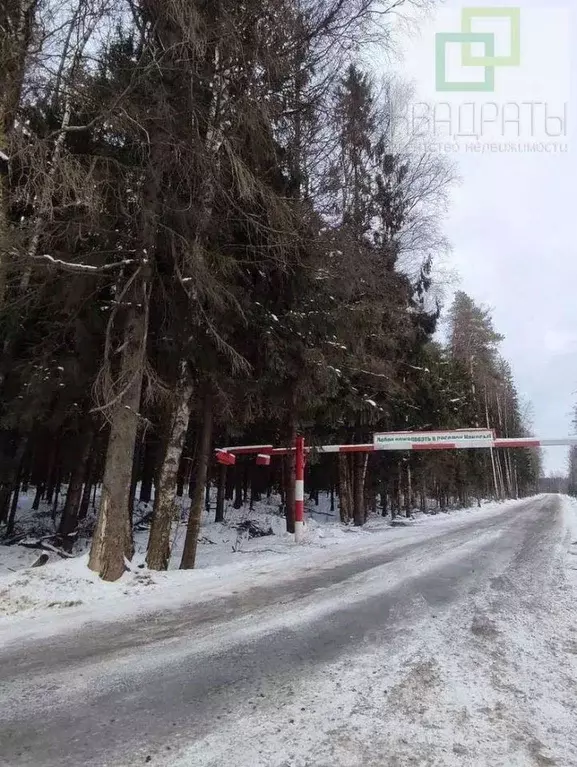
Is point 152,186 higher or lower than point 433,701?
higher

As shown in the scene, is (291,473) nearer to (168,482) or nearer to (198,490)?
(198,490)

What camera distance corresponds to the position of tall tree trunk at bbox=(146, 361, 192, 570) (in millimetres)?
8828

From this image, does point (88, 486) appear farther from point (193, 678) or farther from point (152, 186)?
point (193, 678)

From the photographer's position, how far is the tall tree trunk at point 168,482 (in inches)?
348

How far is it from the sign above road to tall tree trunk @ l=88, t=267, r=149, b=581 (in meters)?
9.06

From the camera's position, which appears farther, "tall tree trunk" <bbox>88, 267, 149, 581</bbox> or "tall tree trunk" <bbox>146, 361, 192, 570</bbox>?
"tall tree trunk" <bbox>146, 361, 192, 570</bbox>

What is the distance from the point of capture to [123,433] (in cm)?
711

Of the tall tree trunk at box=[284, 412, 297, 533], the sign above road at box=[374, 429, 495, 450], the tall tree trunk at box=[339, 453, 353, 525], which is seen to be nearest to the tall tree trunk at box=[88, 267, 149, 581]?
the tall tree trunk at box=[284, 412, 297, 533]

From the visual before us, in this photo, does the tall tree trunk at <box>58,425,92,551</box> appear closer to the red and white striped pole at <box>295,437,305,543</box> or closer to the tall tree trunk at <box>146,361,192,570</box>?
the tall tree trunk at <box>146,361,192,570</box>

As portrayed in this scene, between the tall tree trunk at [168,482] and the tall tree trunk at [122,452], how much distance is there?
1622 mm

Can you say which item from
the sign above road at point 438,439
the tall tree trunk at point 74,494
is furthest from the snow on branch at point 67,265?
the sign above road at point 438,439

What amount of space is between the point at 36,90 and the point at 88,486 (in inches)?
576

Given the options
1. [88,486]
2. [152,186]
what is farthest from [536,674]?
[88,486]

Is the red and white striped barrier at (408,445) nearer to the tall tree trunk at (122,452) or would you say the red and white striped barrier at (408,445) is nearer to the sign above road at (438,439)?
the sign above road at (438,439)
